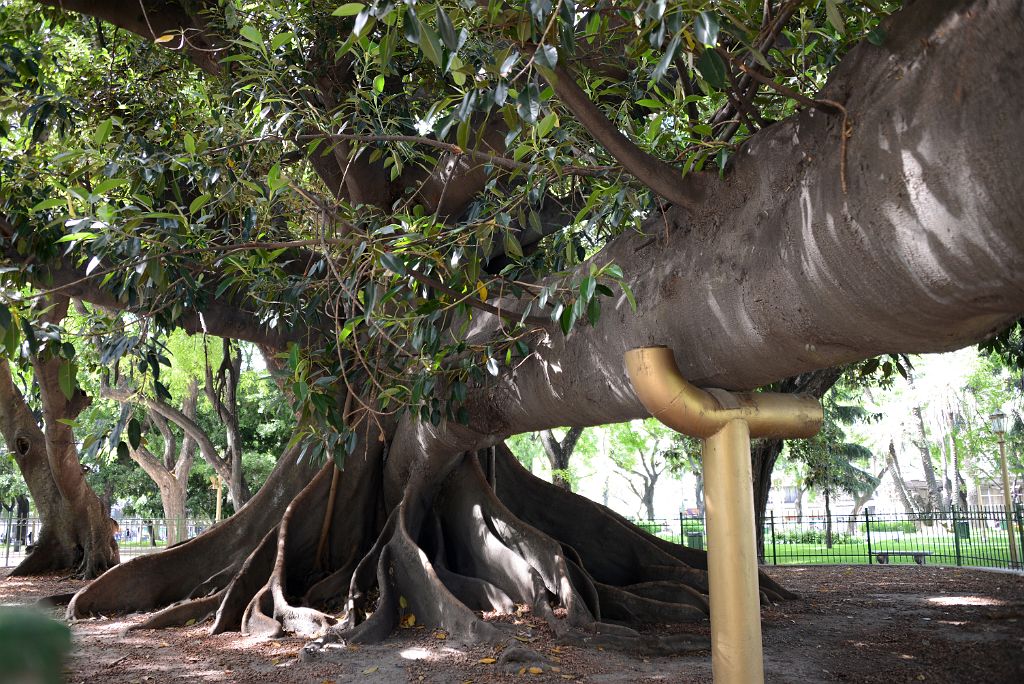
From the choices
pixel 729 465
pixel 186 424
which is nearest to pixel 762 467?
pixel 186 424

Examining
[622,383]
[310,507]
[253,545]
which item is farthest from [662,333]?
[253,545]

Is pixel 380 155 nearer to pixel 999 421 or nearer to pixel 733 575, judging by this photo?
pixel 733 575

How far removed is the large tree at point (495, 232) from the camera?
2846 millimetres

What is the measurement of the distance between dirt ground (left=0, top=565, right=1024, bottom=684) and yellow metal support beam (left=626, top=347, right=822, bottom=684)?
236 centimetres

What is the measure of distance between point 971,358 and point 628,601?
25.8 m

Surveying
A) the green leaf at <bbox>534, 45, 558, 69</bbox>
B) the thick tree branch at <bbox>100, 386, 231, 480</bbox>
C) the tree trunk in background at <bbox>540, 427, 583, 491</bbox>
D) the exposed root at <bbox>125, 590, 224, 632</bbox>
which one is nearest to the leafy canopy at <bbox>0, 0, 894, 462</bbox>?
the green leaf at <bbox>534, 45, 558, 69</bbox>

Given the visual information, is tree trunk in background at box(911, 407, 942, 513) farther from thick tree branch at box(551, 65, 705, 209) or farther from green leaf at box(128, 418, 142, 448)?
green leaf at box(128, 418, 142, 448)

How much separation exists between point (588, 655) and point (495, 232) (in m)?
3.11

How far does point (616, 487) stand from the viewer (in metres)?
63.2

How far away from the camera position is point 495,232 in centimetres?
633

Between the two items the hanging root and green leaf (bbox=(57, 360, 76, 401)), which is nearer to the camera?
green leaf (bbox=(57, 360, 76, 401))

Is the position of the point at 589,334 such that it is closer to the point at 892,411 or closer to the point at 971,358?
the point at 971,358

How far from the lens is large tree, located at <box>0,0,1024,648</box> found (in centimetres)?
285

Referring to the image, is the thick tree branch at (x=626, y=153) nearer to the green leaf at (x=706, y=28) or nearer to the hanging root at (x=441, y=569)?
the green leaf at (x=706, y=28)
